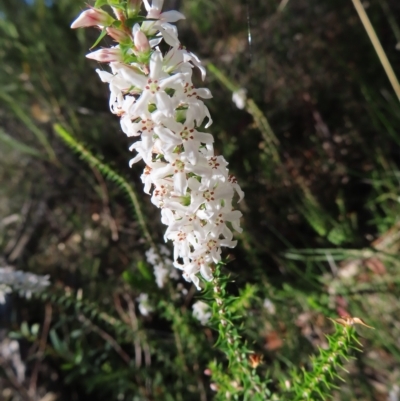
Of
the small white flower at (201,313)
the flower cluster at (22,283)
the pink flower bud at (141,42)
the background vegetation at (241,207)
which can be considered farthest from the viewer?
the background vegetation at (241,207)

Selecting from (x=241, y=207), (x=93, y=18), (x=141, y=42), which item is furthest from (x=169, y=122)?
(x=241, y=207)

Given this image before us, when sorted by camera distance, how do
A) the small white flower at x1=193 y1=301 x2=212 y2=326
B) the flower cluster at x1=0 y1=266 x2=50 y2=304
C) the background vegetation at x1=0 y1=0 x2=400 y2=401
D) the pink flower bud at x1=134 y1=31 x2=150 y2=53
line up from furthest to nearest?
the background vegetation at x1=0 y1=0 x2=400 y2=401 < the flower cluster at x1=0 y1=266 x2=50 y2=304 < the small white flower at x1=193 y1=301 x2=212 y2=326 < the pink flower bud at x1=134 y1=31 x2=150 y2=53

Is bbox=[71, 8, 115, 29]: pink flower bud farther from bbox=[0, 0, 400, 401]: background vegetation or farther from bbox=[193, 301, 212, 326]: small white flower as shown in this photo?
bbox=[193, 301, 212, 326]: small white flower

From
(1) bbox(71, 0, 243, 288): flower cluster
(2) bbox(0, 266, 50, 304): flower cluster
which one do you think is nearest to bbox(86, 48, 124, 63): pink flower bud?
(1) bbox(71, 0, 243, 288): flower cluster

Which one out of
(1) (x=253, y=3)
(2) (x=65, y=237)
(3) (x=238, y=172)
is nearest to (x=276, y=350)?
(3) (x=238, y=172)

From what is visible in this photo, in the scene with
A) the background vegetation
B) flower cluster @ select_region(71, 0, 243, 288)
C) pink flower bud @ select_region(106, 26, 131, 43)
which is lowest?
the background vegetation

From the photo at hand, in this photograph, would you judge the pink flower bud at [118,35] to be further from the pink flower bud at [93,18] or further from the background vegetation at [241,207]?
the background vegetation at [241,207]

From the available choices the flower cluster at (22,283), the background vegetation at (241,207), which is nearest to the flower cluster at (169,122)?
the background vegetation at (241,207)

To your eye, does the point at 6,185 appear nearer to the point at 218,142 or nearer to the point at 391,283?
the point at 218,142

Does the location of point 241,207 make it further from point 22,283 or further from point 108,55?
point 108,55
